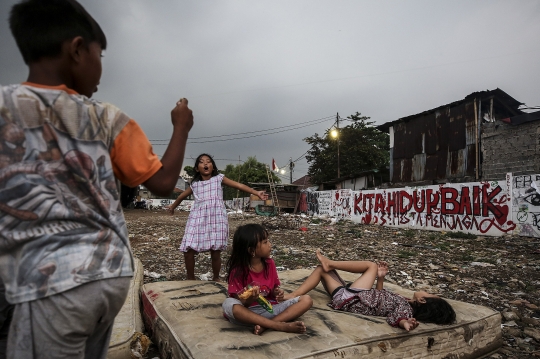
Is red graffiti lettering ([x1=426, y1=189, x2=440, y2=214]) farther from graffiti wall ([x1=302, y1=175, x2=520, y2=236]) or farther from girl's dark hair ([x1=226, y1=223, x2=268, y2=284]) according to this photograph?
girl's dark hair ([x1=226, y1=223, x2=268, y2=284])

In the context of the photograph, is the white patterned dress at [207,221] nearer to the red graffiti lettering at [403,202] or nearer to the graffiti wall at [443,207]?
the graffiti wall at [443,207]

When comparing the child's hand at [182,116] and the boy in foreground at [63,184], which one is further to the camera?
the child's hand at [182,116]

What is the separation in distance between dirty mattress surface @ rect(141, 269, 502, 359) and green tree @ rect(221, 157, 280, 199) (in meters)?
25.0

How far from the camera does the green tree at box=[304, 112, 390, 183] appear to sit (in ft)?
75.4

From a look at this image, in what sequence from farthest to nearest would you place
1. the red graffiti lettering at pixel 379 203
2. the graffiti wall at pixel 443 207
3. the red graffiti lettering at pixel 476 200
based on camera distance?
the red graffiti lettering at pixel 379 203, the red graffiti lettering at pixel 476 200, the graffiti wall at pixel 443 207

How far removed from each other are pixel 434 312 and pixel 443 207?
30.0 ft

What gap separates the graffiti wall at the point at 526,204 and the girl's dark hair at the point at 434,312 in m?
7.51

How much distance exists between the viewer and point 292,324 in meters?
2.02

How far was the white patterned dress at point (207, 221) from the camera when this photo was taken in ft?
11.7

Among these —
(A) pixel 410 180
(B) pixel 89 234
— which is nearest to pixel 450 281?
(B) pixel 89 234

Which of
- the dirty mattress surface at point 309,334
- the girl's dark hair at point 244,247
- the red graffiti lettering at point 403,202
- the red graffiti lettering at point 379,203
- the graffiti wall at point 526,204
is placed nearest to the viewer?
the dirty mattress surface at point 309,334

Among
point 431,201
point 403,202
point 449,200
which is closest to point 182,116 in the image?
point 449,200

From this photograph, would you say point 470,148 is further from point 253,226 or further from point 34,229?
point 34,229

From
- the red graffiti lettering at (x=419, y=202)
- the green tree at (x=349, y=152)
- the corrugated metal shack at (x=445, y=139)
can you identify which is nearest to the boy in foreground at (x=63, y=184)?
the red graffiti lettering at (x=419, y=202)
